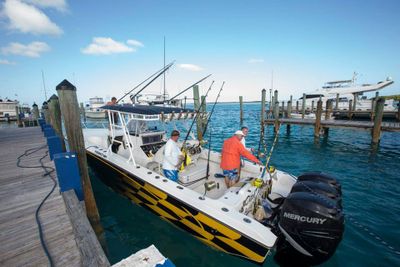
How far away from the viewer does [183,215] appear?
396 cm

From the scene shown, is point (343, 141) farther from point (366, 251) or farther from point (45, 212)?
point (45, 212)

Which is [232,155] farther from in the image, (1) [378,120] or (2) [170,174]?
(1) [378,120]

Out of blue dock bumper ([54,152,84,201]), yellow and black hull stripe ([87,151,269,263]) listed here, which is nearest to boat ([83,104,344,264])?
yellow and black hull stripe ([87,151,269,263])

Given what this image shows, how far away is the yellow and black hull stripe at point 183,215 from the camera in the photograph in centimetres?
311

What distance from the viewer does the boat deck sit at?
221cm

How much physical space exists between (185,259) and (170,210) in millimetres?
1012

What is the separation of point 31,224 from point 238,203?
343 centimetres

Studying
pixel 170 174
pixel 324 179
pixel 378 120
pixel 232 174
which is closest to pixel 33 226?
pixel 170 174

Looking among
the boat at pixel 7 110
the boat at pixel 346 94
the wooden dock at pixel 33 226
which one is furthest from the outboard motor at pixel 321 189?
the boat at pixel 7 110

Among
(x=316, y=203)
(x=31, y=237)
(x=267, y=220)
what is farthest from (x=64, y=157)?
(x=316, y=203)

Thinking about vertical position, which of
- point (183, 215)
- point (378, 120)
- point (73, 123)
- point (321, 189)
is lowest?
point (183, 215)

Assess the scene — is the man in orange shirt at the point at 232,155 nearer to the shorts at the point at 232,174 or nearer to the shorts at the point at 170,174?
the shorts at the point at 232,174

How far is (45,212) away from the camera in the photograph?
3.09 m

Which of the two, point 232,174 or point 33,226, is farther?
point 232,174
